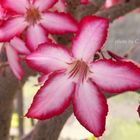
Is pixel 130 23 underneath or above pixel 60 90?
underneath

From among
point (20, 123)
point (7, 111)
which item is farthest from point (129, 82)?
point (20, 123)

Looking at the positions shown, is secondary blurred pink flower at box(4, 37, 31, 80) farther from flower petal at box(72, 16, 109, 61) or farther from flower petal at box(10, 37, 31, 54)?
flower petal at box(72, 16, 109, 61)

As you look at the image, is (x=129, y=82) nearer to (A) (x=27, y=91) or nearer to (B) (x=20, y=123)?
(B) (x=20, y=123)

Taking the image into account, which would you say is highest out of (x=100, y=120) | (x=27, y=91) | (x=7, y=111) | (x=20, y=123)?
(x=100, y=120)

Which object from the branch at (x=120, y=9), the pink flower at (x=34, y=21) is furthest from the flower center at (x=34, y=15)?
the branch at (x=120, y=9)

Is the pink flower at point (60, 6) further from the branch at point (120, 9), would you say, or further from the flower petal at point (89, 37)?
the branch at point (120, 9)

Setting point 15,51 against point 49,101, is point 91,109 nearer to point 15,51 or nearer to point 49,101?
point 49,101

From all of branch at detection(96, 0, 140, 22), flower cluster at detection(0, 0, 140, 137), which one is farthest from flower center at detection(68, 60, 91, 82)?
branch at detection(96, 0, 140, 22)
